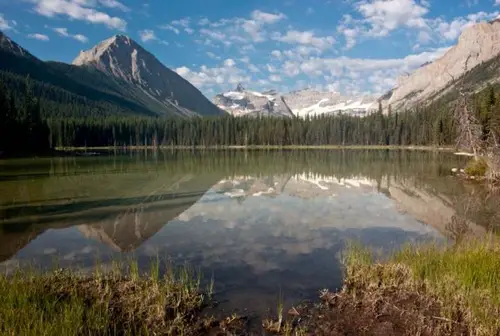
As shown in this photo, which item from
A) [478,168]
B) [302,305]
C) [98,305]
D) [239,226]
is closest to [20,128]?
[239,226]

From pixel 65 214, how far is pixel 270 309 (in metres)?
18.4

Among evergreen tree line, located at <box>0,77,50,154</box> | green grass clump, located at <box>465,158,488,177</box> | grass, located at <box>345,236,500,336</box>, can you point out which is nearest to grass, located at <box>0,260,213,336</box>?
grass, located at <box>345,236,500,336</box>

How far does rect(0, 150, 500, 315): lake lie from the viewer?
13.5m

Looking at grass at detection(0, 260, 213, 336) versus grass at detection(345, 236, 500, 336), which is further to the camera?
grass at detection(345, 236, 500, 336)

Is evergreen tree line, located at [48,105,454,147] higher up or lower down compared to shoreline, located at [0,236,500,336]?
higher up

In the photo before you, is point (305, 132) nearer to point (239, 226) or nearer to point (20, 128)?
point (20, 128)

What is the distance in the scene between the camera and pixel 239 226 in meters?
20.8

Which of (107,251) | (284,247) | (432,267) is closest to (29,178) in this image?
(107,251)

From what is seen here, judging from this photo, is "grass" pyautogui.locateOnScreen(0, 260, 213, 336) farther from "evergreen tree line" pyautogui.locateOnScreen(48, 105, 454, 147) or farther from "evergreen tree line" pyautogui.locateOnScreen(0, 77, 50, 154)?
"evergreen tree line" pyautogui.locateOnScreen(48, 105, 454, 147)

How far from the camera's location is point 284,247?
1659cm

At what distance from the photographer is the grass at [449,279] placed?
8.41 m

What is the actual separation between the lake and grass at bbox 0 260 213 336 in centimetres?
138

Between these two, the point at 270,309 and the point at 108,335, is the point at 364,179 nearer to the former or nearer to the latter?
the point at 270,309

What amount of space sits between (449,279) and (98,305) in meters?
8.86
